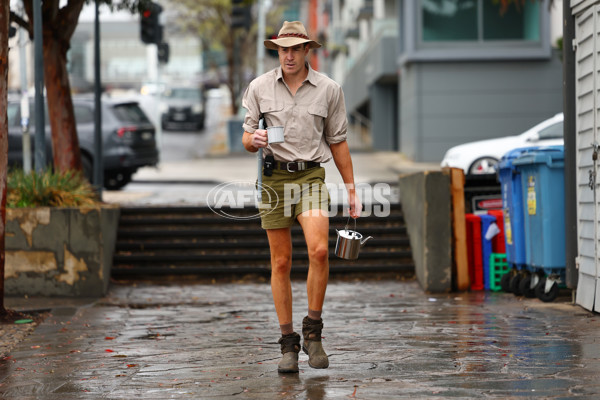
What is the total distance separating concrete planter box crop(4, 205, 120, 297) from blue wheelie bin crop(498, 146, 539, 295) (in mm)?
4082

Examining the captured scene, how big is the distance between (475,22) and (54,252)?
59.5ft

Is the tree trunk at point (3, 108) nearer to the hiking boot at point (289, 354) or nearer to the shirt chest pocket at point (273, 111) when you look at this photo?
the shirt chest pocket at point (273, 111)

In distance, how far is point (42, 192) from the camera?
11133 mm

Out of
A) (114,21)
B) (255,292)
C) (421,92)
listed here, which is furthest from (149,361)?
(114,21)

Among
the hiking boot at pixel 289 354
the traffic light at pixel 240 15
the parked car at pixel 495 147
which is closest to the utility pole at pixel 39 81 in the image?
the hiking boot at pixel 289 354

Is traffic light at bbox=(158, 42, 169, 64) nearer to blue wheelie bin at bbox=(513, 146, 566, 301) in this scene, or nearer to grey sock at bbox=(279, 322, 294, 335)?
blue wheelie bin at bbox=(513, 146, 566, 301)

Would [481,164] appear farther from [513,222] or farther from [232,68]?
[232,68]

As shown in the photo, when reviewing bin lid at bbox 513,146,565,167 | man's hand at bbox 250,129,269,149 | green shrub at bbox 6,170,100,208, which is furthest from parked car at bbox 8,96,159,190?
man's hand at bbox 250,129,269,149

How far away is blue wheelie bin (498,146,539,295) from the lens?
32.8 feet

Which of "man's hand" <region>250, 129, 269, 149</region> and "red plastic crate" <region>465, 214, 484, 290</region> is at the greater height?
"man's hand" <region>250, 129, 269, 149</region>

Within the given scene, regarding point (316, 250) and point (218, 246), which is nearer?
point (316, 250)

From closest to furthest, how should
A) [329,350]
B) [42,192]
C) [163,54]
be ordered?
[329,350], [42,192], [163,54]

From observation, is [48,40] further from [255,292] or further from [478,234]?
[478,234]

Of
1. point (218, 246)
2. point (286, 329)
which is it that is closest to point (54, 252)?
point (218, 246)
